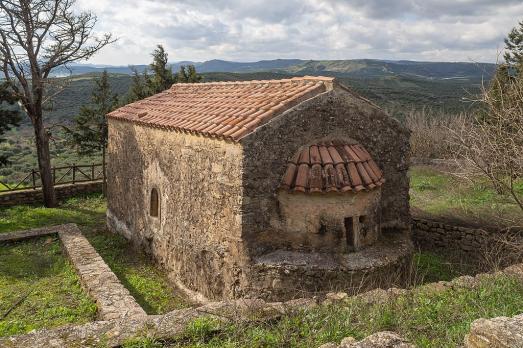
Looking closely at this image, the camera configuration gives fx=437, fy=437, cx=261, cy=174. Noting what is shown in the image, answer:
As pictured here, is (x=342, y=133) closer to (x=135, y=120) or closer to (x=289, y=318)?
(x=289, y=318)

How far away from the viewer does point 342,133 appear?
7.70m

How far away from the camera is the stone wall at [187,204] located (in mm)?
7117

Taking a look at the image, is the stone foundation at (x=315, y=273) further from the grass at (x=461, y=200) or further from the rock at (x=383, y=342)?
the grass at (x=461, y=200)

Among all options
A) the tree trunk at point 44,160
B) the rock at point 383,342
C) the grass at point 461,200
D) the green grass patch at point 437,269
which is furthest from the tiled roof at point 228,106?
the grass at point 461,200

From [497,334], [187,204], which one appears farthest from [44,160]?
[497,334]

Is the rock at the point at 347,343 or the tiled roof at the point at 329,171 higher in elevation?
the tiled roof at the point at 329,171

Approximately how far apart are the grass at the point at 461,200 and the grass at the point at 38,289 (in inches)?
381

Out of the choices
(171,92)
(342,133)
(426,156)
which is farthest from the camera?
(426,156)

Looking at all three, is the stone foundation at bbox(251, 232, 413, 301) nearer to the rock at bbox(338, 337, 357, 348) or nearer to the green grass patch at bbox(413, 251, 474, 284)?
the green grass patch at bbox(413, 251, 474, 284)

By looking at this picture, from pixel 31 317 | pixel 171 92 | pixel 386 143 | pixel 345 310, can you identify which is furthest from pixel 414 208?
pixel 31 317

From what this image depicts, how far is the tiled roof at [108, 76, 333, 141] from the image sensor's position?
281 inches

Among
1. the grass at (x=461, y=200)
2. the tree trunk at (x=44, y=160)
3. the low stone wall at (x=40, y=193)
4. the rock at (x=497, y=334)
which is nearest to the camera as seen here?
the rock at (x=497, y=334)

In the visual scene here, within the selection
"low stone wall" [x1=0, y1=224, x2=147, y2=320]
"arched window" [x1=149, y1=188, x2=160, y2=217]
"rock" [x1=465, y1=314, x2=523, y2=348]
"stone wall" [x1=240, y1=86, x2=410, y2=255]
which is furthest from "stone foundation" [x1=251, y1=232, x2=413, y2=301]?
"arched window" [x1=149, y1=188, x2=160, y2=217]

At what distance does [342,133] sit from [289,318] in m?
3.92
